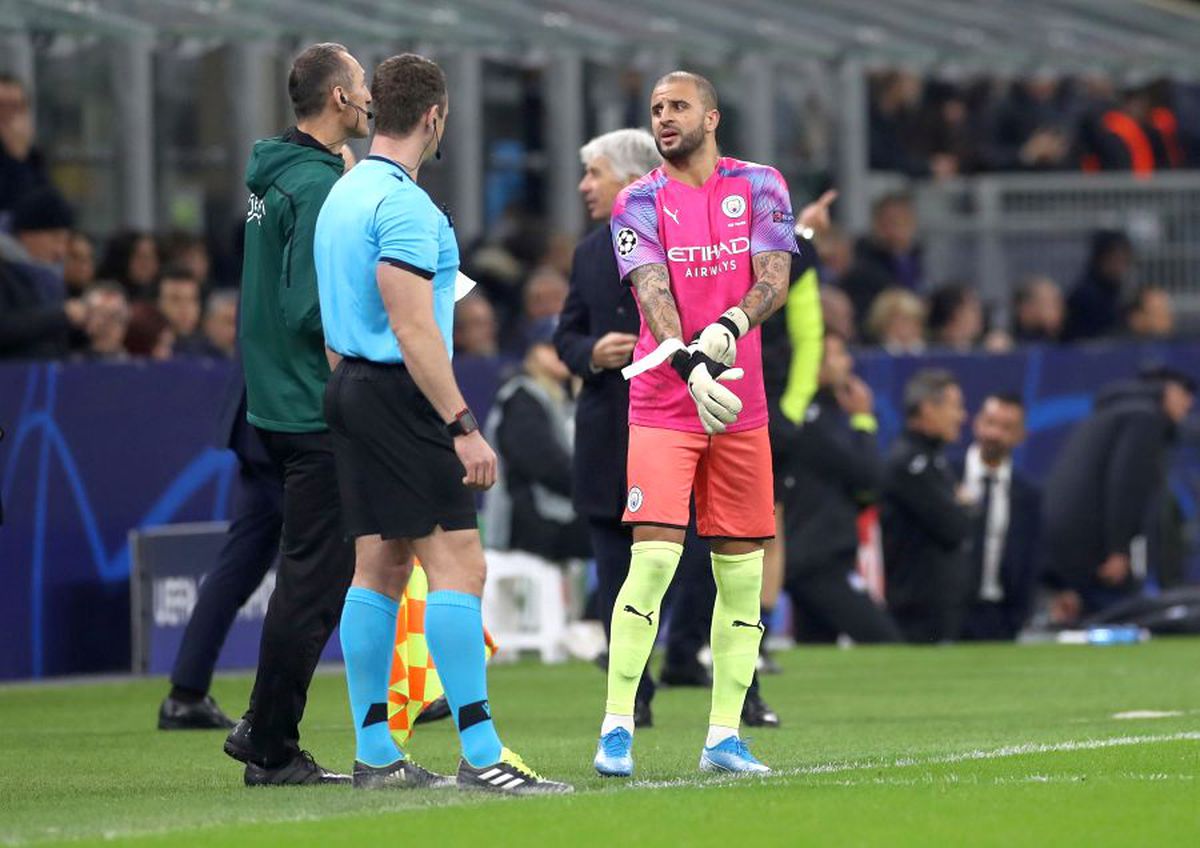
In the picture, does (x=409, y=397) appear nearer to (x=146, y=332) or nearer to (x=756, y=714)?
(x=756, y=714)

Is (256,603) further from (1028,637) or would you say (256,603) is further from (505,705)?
(1028,637)

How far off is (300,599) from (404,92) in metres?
1.57

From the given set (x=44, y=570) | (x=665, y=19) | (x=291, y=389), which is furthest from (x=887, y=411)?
(x=291, y=389)

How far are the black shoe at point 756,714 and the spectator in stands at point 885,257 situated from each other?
9.89 m

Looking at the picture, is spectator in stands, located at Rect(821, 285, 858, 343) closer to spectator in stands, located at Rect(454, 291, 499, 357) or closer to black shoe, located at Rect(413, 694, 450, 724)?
spectator in stands, located at Rect(454, 291, 499, 357)

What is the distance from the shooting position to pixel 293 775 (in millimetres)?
8266

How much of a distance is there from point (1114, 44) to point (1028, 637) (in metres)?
7.06

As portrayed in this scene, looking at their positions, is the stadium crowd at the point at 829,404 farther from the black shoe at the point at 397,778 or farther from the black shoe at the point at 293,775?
the black shoe at the point at 397,778

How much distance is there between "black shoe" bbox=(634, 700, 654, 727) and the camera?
33.3ft

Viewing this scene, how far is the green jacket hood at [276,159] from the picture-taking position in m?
8.52

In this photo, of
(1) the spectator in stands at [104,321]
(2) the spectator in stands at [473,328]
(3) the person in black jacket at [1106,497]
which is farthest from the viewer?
(3) the person in black jacket at [1106,497]

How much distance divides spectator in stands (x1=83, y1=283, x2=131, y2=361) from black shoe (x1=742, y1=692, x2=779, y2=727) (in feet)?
17.2

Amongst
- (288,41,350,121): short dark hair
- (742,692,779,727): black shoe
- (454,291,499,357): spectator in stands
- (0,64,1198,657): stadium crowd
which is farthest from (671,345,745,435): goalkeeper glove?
(454,291,499,357): spectator in stands

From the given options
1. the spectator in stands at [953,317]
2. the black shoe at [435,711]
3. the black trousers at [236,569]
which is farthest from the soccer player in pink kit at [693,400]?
the spectator in stands at [953,317]
